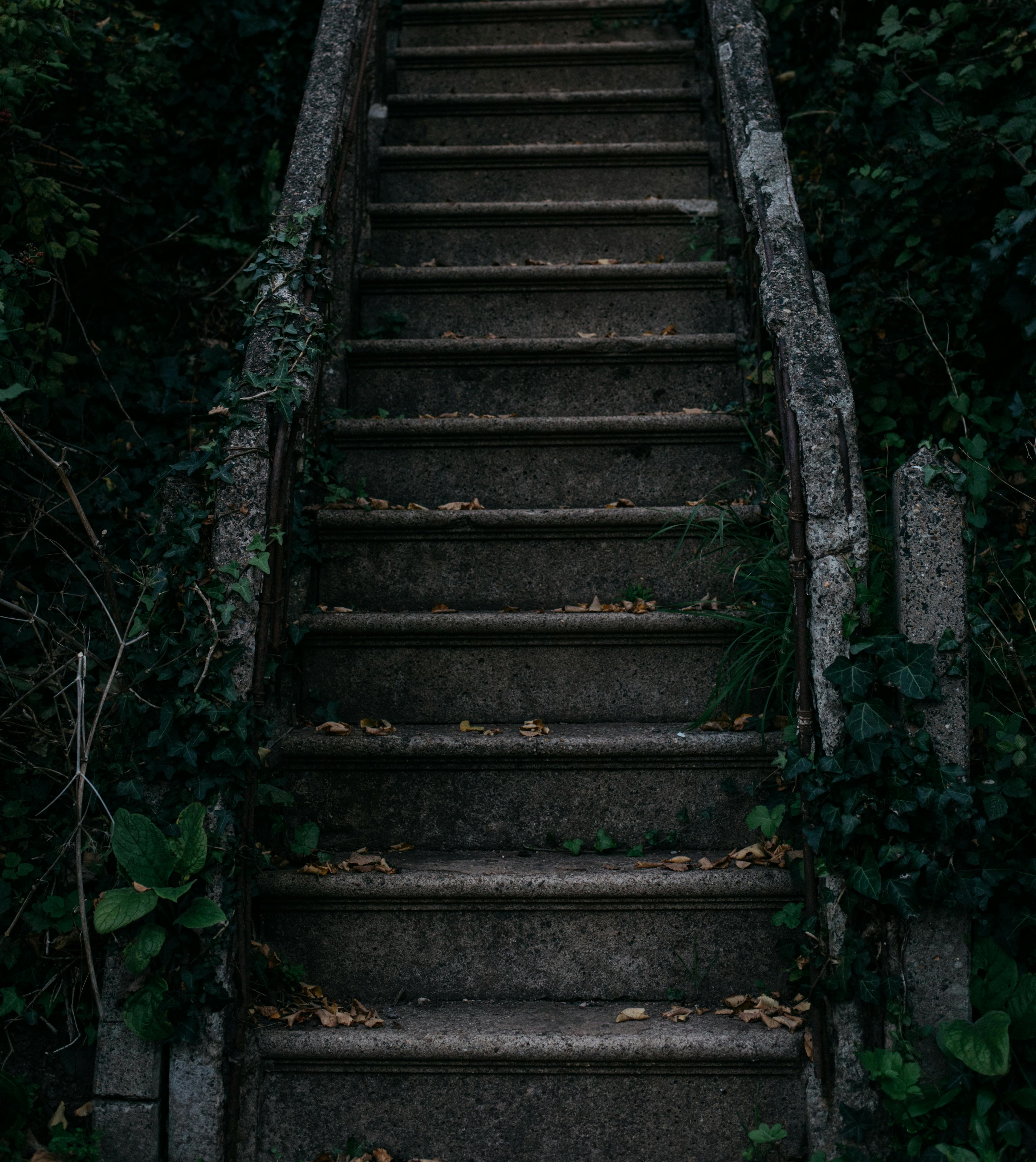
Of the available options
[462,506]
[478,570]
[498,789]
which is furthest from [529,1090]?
[462,506]

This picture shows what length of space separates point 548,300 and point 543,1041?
8.79ft

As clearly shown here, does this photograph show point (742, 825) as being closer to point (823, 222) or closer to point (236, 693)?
point (236, 693)

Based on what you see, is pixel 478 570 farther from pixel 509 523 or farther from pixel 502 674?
pixel 502 674

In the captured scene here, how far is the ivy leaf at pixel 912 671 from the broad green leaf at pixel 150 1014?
1.76 meters

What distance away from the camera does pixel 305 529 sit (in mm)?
3043

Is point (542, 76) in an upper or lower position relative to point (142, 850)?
upper

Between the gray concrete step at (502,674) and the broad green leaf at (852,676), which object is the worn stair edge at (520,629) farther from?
the broad green leaf at (852,676)

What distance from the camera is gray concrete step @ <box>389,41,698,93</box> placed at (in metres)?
4.71

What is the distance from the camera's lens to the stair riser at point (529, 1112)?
2.21m

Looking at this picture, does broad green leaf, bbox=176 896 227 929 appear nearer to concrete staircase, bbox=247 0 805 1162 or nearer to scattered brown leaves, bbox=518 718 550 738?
concrete staircase, bbox=247 0 805 1162

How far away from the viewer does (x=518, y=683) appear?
2871 millimetres

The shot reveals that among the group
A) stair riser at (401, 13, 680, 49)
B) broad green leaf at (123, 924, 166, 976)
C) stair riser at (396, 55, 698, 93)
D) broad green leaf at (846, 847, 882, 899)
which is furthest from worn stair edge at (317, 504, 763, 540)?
stair riser at (401, 13, 680, 49)

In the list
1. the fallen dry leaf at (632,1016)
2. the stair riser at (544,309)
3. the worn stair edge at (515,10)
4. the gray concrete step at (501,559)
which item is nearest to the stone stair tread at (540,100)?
the worn stair edge at (515,10)

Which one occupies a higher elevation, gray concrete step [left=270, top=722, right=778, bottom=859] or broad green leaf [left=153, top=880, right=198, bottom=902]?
gray concrete step [left=270, top=722, right=778, bottom=859]
